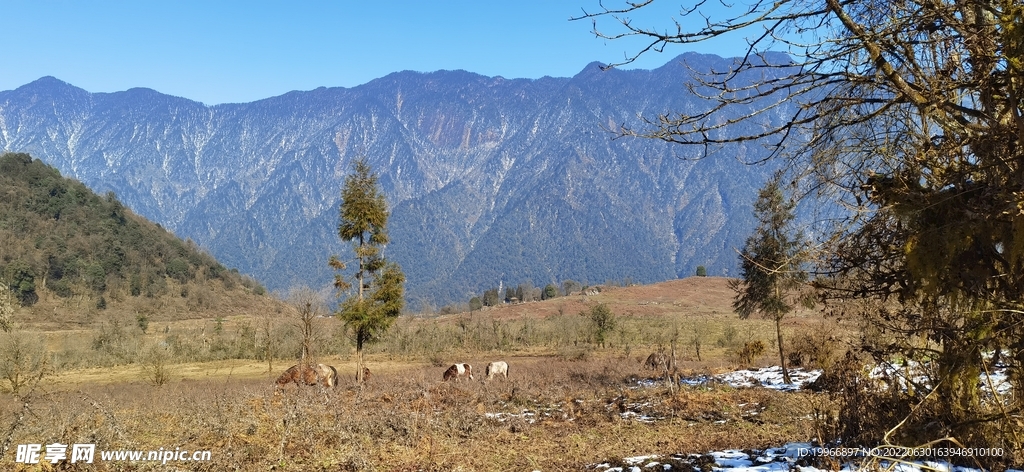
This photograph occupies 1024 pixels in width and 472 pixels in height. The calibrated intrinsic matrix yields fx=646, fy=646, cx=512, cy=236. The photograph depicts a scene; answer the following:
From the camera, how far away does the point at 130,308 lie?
73.7 metres

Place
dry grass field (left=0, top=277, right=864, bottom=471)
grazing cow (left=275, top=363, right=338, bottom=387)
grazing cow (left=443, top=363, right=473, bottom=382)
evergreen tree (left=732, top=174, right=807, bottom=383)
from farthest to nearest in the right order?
grazing cow (left=443, top=363, right=473, bottom=382) < grazing cow (left=275, top=363, right=338, bottom=387) < evergreen tree (left=732, top=174, right=807, bottom=383) < dry grass field (left=0, top=277, right=864, bottom=471)

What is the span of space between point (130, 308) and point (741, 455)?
268 feet

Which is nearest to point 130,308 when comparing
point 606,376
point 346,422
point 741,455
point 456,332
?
point 456,332

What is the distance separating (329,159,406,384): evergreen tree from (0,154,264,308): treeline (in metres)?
63.6

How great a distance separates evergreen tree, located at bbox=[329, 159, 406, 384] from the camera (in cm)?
2206

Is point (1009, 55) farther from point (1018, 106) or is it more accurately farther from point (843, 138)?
point (843, 138)

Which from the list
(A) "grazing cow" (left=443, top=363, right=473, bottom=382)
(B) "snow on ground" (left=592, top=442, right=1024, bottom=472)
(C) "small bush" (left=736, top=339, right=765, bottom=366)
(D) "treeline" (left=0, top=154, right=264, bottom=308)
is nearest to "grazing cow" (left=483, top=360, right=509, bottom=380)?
(A) "grazing cow" (left=443, top=363, right=473, bottom=382)

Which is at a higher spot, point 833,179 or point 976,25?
point 976,25

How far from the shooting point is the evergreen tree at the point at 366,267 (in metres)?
22.1

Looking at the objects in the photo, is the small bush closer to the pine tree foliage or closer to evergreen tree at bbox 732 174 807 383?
evergreen tree at bbox 732 174 807 383

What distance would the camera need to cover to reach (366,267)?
22.3m

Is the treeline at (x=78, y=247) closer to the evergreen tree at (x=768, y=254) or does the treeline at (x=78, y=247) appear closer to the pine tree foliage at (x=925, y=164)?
the evergreen tree at (x=768, y=254)

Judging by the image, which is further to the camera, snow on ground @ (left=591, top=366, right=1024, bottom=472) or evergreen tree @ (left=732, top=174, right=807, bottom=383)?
evergreen tree @ (left=732, top=174, right=807, bottom=383)

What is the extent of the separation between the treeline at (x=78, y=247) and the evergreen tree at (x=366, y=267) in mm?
63650
